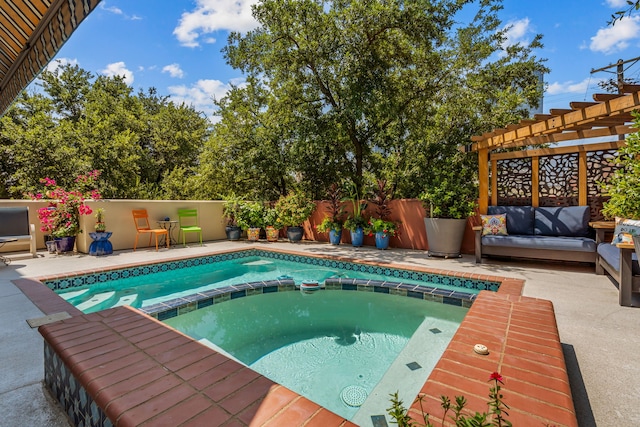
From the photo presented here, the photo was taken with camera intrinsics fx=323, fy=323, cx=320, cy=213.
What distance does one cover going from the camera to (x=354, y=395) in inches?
91.7

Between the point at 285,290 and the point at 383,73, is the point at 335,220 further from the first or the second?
the point at 383,73

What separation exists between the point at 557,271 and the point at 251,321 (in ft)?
14.4

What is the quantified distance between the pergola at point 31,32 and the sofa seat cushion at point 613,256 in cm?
471

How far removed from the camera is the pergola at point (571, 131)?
148 inches

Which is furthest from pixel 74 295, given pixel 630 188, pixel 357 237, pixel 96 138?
pixel 96 138

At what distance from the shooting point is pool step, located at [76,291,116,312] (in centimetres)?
389

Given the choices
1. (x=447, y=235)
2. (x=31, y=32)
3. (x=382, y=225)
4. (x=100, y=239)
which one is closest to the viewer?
(x=31, y=32)

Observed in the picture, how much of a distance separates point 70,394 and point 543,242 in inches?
216

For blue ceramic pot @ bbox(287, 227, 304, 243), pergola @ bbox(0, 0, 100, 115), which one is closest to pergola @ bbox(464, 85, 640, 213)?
blue ceramic pot @ bbox(287, 227, 304, 243)

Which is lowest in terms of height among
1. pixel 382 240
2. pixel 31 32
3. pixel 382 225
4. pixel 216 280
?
pixel 216 280

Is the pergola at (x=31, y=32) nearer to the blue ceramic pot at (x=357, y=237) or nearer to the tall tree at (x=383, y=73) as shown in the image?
the blue ceramic pot at (x=357, y=237)

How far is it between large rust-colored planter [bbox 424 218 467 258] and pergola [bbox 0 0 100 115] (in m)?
5.52

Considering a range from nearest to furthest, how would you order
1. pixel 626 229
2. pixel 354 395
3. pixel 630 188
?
pixel 354 395, pixel 630 188, pixel 626 229

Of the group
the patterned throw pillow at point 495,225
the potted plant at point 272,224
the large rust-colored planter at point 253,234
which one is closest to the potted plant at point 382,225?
the patterned throw pillow at point 495,225
